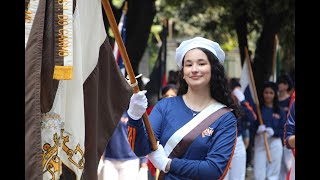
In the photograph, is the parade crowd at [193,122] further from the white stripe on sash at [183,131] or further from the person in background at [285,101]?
the person in background at [285,101]

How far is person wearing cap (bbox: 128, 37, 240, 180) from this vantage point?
3.98 meters

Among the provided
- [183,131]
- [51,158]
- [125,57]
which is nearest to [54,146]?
[51,158]

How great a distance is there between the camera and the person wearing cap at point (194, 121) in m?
3.98

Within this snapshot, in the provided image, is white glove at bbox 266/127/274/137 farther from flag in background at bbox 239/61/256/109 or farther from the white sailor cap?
the white sailor cap

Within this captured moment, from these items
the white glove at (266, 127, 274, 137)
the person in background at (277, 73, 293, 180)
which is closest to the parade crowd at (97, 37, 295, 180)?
the white glove at (266, 127, 274, 137)

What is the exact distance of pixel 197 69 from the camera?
13.7 ft

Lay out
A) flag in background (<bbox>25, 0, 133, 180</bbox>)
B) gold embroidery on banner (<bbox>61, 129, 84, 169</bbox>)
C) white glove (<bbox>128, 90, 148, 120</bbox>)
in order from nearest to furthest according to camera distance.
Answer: flag in background (<bbox>25, 0, 133, 180</bbox>) < gold embroidery on banner (<bbox>61, 129, 84, 169</bbox>) < white glove (<bbox>128, 90, 148, 120</bbox>)

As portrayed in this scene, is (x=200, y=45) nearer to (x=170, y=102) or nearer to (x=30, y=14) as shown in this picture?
(x=170, y=102)

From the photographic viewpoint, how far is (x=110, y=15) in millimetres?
3488

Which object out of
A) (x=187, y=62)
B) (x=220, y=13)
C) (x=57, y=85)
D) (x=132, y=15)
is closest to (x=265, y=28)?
(x=220, y=13)

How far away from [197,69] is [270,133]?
268 inches

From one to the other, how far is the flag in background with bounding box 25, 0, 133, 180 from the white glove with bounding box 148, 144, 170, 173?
1.57 ft

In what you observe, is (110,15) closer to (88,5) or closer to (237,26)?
(88,5)
